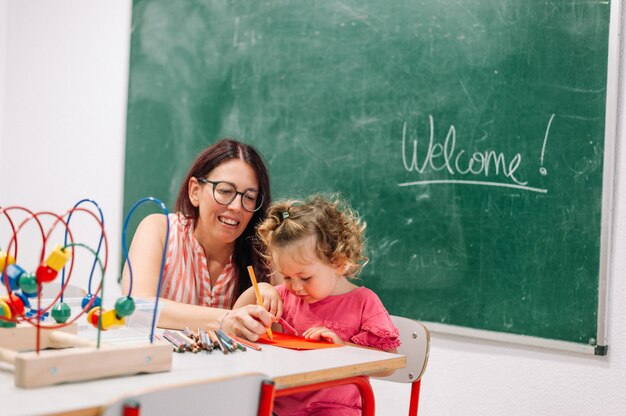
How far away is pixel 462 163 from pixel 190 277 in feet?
3.29

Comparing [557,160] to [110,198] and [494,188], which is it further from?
[110,198]

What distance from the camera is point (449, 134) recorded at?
2.54 metres

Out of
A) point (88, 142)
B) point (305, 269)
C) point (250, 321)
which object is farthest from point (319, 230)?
point (88, 142)

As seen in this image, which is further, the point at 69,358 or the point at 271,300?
the point at 271,300

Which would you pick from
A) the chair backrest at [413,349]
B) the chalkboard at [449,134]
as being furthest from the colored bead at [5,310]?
the chalkboard at [449,134]

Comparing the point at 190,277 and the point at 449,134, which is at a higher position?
the point at 449,134

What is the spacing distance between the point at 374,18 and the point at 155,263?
1262 mm

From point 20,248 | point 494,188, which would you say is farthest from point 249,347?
point 20,248

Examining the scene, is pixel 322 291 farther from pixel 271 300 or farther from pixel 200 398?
pixel 200 398

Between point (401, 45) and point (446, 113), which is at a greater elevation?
point (401, 45)

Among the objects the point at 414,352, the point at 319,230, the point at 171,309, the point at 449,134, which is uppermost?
the point at 449,134

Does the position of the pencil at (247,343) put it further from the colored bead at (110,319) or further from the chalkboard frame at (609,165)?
the chalkboard frame at (609,165)

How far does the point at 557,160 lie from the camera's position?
2.30 metres

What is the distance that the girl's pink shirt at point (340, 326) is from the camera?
1.88 meters
